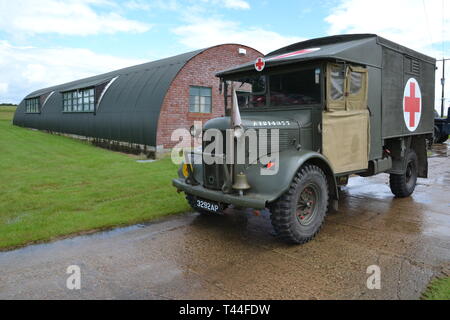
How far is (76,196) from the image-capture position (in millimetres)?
7207

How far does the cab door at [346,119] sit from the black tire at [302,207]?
62 cm

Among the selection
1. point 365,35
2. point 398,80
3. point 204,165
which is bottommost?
point 204,165

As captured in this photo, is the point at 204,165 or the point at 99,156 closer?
the point at 204,165

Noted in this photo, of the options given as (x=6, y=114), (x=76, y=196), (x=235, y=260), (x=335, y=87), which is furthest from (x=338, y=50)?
(x=6, y=114)

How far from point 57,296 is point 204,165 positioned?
8.17 ft

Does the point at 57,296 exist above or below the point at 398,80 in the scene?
below

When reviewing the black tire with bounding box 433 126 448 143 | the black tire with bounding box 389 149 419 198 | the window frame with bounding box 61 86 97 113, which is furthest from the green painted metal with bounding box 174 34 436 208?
the black tire with bounding box 433 126 448 143

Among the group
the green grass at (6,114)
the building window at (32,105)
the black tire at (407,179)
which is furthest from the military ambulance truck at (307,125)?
the green grass at (6,114)

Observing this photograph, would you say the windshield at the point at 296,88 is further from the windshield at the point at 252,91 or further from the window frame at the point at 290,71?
the windshield at the point at 252,91

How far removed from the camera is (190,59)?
14922 mm

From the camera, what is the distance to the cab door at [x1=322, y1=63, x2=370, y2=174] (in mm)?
5160

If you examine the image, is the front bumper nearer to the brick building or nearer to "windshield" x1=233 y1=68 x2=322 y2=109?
"windshield" x1=233 y1=68 x2=322 y2=109
